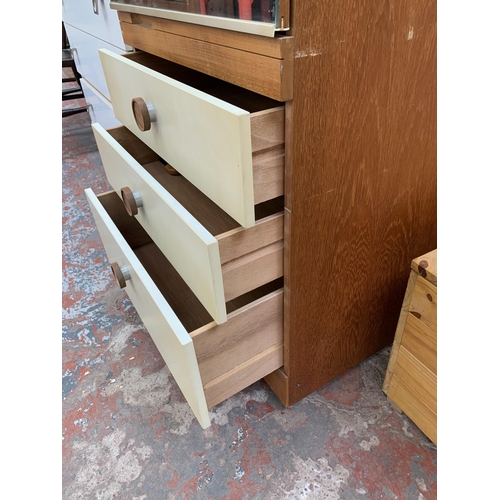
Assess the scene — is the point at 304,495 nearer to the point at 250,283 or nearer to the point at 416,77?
the point at 250,283

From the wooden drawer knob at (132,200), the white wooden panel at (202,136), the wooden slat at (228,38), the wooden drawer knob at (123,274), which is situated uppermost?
the wooden slat at (228,38)

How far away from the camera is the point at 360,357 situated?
2.78 ft

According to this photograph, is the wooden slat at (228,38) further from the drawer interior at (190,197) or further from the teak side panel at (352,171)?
the drawer interior at (190,197)

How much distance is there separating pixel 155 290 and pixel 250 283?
0.14 meters

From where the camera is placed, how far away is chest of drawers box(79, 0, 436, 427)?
0.44 meters

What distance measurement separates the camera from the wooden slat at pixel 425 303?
61 cm

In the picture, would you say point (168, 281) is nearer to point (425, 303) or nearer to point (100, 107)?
point (425, 303)

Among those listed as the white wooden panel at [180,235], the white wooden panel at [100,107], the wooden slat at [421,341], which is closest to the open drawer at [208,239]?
the white wooden panel at [180,235]

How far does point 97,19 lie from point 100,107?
16.5 inches

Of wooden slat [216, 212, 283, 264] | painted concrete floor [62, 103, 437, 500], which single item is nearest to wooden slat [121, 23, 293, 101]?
wooden slat [216, 212, 283, 264]

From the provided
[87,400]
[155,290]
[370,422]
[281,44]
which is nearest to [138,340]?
[87,400]

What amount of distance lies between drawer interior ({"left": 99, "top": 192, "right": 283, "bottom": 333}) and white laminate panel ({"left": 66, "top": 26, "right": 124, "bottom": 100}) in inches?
16.6

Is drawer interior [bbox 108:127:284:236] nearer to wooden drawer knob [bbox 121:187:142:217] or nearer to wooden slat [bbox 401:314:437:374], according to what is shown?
wooden drawer knob [bbox 121:187:142:217]

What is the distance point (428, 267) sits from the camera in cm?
60
